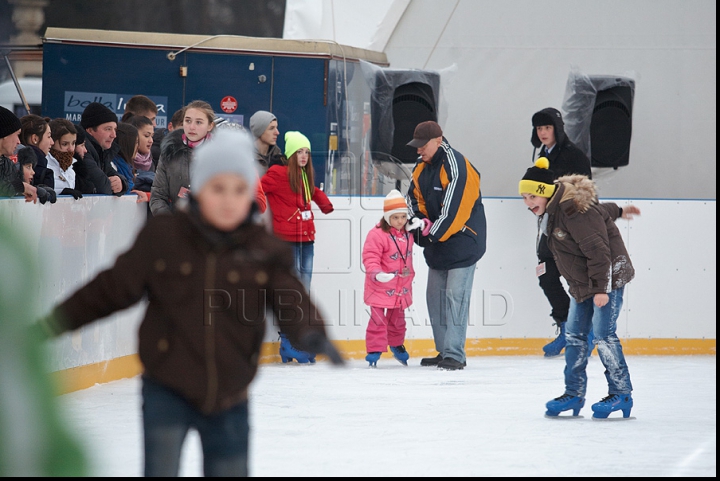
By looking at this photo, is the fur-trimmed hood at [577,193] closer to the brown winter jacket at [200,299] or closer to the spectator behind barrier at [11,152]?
the spectator behind barrier at [11,152]

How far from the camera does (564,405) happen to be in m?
4.52

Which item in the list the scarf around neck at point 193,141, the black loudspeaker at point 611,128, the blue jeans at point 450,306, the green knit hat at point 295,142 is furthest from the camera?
the black loudspeaker at point 611,128

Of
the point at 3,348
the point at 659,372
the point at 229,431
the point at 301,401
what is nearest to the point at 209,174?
the point at 229,431

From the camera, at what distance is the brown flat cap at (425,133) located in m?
6.15

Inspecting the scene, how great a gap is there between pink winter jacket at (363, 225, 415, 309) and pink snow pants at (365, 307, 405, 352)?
0.19ft

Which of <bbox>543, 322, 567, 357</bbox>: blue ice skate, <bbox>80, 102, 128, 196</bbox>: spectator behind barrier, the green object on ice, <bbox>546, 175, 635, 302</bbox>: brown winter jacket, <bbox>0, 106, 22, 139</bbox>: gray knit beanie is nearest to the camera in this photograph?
the green object on ice

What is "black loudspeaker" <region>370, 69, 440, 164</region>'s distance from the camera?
8383 millimetres

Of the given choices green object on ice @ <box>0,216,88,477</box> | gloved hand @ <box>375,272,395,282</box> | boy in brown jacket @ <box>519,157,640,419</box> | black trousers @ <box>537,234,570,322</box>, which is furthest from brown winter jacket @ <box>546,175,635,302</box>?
green object on ice @ <box>0,216,88,477</box>

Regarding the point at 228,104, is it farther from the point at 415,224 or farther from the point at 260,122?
the point at 415,224

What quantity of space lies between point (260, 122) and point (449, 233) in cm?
136

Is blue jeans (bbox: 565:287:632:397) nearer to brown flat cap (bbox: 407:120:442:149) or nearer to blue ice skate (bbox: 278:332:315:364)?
brown flat cap (bbox: 407:120:442:149)

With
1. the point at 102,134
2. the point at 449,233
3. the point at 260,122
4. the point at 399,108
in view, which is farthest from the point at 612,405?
the point at 399,108

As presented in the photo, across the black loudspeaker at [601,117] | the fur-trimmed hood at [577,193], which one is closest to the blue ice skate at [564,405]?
the fur-trimmed hood at [577,193]

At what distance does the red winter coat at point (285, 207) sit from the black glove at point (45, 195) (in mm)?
1959
